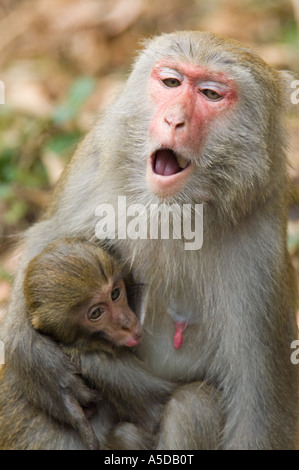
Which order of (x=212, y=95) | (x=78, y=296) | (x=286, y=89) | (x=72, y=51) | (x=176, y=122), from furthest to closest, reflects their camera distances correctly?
(x=72, y=51)
(x=286, y=89)
(x=78, y=296)
(x=212, y=95)
(x=176, y=122)

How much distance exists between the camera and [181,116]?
12.6 feet

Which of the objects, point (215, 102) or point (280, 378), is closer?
point (215, 102)

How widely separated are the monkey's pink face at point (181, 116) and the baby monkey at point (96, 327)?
627 millimetres

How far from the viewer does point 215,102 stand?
399 centimetres

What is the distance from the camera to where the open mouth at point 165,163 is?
3980 mm

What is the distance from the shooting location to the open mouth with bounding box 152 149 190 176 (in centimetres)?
398

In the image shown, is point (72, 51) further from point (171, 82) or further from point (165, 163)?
point (165, 163)

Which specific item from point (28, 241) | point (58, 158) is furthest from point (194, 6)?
point (28, 241)

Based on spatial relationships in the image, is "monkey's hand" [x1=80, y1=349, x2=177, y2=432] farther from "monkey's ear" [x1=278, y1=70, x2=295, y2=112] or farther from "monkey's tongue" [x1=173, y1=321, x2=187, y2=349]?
"monkey's ear" [x1=278, y1=70, x2=295, y2=112]

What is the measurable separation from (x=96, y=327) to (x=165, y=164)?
96cm

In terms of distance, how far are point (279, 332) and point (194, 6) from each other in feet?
22.9

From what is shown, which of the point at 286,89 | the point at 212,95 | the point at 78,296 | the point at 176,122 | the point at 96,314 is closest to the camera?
the point at 176,122

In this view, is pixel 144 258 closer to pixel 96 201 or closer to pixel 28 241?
pixel 96 201

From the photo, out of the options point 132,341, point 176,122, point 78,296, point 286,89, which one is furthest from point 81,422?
point 286,89
